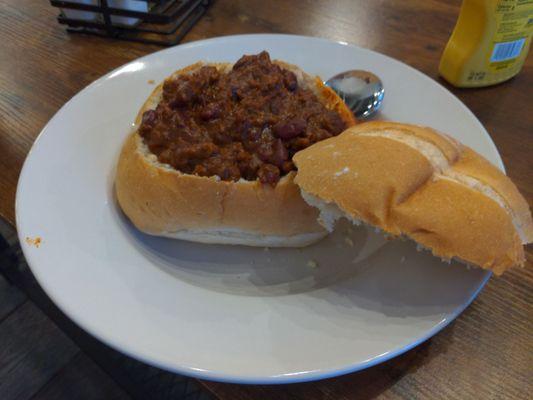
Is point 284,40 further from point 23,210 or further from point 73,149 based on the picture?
point 23,210

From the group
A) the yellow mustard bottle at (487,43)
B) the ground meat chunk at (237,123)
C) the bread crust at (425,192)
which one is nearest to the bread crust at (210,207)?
the ground meat chunk at (237,123)

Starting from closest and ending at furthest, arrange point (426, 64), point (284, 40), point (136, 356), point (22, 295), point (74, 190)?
point (136, 356) < point (74, 190) < point (284, 40) < point (426, 64) < point (22, 295)

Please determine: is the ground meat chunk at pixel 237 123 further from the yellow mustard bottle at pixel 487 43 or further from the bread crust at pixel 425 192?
the yellow mustard bottle at pixel 487 43

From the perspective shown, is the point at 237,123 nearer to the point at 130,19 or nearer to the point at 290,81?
the point at 290,81

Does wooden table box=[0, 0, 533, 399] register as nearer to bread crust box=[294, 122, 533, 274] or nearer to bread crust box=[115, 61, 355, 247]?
bread crust box=[294, 122, 533, 274]

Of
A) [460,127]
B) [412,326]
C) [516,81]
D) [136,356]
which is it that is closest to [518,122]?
[516,81]

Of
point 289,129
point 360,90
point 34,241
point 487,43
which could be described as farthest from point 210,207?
point 487,43

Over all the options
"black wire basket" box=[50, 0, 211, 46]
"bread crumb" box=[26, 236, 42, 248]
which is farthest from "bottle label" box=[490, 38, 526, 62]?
Answer: "bread crumb" box=[26, 236, 42, 248]
